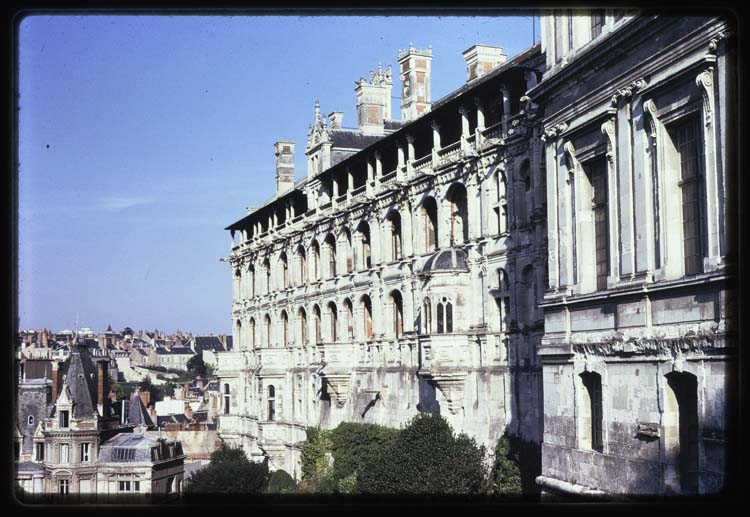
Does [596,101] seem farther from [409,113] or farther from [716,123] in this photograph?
[409,113]

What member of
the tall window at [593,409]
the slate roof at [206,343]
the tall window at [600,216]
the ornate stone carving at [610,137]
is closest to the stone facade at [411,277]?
the tall window at [600,216]

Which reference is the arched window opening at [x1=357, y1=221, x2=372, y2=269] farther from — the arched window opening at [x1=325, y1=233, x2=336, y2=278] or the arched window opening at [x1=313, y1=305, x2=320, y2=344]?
the arched window opening at [x1=313, y1=305, x2=320, y2=344]

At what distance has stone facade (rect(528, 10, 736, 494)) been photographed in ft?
49.2

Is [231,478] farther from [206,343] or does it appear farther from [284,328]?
[206,343]

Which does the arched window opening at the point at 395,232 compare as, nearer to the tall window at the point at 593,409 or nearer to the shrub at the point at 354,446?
the shrub at the point at 354,446

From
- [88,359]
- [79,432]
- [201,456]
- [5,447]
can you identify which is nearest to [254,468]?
[79,432]

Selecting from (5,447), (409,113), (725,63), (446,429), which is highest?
(409,113)

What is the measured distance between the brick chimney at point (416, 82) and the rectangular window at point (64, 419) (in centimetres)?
2505

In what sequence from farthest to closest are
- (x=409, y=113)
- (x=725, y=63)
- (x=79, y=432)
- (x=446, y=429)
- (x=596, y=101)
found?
1. (x=79, y=432)
2. (x=409, y=113)
3. (x=446, y=429)
4. (x=596, y=101)
5. (x=725, y=63)

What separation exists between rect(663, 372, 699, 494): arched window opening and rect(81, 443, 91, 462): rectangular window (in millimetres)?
45788

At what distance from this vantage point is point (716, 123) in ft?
49.2

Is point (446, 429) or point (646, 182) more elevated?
point (646, 182)

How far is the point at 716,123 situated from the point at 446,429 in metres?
18.1

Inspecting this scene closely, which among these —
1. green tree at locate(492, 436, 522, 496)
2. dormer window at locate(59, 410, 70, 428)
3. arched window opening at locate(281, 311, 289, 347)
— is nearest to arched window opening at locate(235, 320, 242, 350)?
arched window opening at locate(281, 311, 289, 347)
